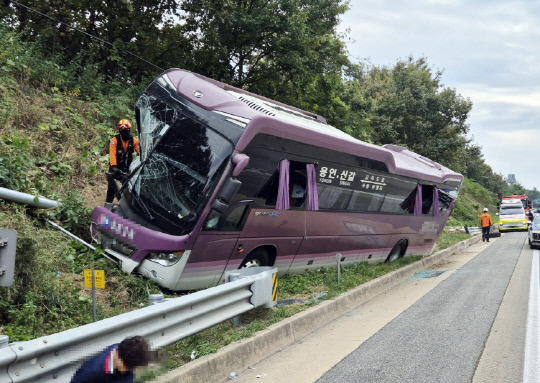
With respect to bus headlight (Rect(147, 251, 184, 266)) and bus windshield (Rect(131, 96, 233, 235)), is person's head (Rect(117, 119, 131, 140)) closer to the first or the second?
bus windshield (Rect(131, 96, 233, 235))

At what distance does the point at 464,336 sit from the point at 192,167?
189 inches

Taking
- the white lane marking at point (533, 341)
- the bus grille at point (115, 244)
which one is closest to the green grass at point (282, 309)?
the bus grille at point (115, 244)

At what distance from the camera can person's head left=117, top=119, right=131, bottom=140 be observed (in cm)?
962

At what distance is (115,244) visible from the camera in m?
8.40

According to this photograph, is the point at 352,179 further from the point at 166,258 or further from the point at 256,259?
the point at 166,258

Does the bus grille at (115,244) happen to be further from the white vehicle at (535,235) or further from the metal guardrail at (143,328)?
the white vehicle at (535,235)

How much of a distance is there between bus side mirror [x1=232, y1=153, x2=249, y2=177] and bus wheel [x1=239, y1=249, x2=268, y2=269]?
194cm

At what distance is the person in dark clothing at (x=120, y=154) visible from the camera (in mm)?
9586

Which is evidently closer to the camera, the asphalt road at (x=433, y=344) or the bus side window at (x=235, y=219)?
the asphalt road at (x=433, y=344)

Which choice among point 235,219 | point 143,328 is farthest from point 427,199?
point 143,328

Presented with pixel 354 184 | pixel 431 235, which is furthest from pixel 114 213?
pixel 431 235

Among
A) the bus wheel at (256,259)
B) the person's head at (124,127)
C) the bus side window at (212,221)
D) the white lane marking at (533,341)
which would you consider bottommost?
the white lane marking at (533,341)

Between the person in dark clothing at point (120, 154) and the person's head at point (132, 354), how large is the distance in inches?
276

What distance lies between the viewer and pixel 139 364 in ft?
9.26
